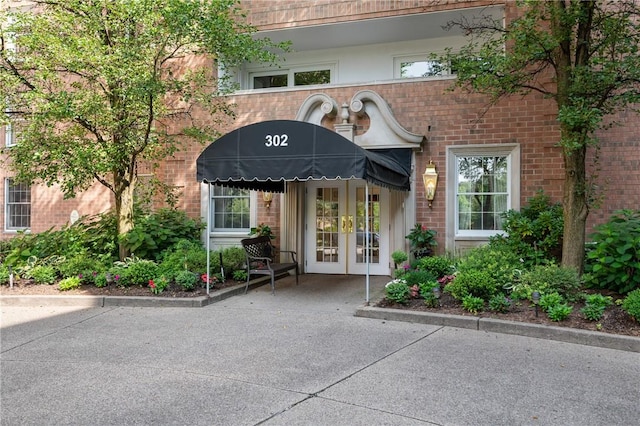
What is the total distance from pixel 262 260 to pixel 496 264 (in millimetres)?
4746

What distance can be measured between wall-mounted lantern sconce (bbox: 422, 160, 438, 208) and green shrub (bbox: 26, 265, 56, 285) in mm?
8152

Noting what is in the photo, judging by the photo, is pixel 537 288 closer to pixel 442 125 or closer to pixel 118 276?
pixel 442 125

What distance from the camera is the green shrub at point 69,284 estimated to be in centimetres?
867

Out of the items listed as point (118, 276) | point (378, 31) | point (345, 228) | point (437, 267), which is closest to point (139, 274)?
point (118, 276)

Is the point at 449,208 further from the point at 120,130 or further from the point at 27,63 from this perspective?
the point at 27,63

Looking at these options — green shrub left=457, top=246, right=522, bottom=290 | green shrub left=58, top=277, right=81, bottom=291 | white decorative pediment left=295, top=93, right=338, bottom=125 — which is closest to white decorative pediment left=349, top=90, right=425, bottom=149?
white decorative pediment left=295, top=93, right=338, bottom=125

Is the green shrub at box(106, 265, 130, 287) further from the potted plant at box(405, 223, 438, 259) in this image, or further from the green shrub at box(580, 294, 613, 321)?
the green shrub at box(580, 294, 613, 321)

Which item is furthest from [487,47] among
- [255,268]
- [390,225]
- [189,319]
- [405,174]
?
[189,319]

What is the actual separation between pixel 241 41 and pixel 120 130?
3017 mm

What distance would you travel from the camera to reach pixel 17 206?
14.4 meters

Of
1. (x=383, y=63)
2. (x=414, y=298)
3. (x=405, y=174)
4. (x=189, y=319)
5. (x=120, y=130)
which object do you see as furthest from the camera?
(x=383, y=63)

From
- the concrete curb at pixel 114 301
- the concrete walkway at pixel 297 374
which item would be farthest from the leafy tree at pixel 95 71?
the concrete walkway at pixel 297 374

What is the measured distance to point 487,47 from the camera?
7871mm

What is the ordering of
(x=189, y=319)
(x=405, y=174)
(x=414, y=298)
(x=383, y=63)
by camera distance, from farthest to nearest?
(x=383, y=63) → (x=405, y=174) → (x=414, y=298) → (x=189, y=319)
